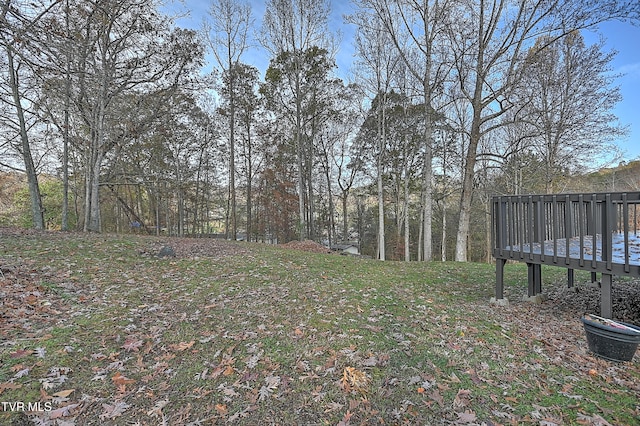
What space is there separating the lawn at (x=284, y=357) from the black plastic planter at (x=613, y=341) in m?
0.09

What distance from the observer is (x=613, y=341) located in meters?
2.89

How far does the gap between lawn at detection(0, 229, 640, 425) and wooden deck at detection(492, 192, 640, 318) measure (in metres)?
0.77

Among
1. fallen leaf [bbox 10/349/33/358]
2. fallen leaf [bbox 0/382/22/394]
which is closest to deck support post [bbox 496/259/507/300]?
fallen leaf [bbox 0/382/22/394]

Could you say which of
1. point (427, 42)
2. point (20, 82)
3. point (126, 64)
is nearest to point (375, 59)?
point (427, 42)

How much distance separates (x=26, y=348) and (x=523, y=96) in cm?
1256

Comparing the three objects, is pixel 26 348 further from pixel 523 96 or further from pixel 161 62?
pixel 523 96

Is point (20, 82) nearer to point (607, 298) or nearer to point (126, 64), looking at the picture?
point (126, 64)

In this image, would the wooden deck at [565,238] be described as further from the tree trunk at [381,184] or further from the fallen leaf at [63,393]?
the tree trunk at [381,184]

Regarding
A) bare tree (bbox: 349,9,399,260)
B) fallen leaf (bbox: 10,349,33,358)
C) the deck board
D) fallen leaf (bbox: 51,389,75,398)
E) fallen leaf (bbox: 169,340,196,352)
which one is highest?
bare tree (bbox: 349,9,399,260)

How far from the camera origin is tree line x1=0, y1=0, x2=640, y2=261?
27.5ft

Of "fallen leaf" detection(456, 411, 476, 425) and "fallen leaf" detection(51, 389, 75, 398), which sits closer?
"fallen leaf" detection(456, 411, 476, 425)

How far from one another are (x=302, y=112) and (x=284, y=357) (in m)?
14.9

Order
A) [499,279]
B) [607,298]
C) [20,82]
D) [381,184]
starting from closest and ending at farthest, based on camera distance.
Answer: [607,298], [499,279], [20,82], [381,184]

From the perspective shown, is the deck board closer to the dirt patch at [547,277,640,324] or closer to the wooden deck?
the wooden deck
